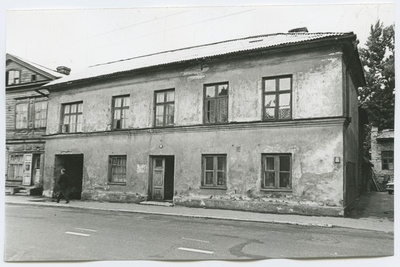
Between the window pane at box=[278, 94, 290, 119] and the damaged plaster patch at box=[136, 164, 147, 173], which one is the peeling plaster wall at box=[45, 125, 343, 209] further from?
the window pane at box=[278, 94, 290, 119]

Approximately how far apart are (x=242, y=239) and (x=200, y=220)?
2940 mm

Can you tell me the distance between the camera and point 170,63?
1490 cm

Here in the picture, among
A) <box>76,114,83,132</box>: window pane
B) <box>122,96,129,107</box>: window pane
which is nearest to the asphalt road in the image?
<box>122,96,129,107</box>: window pane

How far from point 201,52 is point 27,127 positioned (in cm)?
1134

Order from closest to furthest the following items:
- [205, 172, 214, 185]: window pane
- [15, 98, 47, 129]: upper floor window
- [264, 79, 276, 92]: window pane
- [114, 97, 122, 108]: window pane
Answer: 1. [264, 79, 276, 92]: window pane
2. [205, 172, 214, 185]: window pane
3. [114, 97, 122, 108]: window pane
4. [15, 98, 47, 129]: upper floor window

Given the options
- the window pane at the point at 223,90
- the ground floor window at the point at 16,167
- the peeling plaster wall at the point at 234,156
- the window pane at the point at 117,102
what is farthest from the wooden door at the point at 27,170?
the window pane at the point at 223,90

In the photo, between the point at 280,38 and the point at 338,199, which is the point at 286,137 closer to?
the point at 338,199

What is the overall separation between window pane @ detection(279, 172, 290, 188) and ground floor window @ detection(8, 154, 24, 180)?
14.7 meters

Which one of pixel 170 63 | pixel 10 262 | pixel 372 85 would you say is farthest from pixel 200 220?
pixel 372 85

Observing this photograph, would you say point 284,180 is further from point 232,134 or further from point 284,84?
point 284,84

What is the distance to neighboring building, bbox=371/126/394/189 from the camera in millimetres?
9309

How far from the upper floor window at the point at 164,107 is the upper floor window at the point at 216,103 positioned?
170cm

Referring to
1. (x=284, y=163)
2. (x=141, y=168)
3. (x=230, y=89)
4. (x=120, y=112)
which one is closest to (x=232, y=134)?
(x=230, y=89)

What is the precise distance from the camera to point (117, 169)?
1633 centimetres
